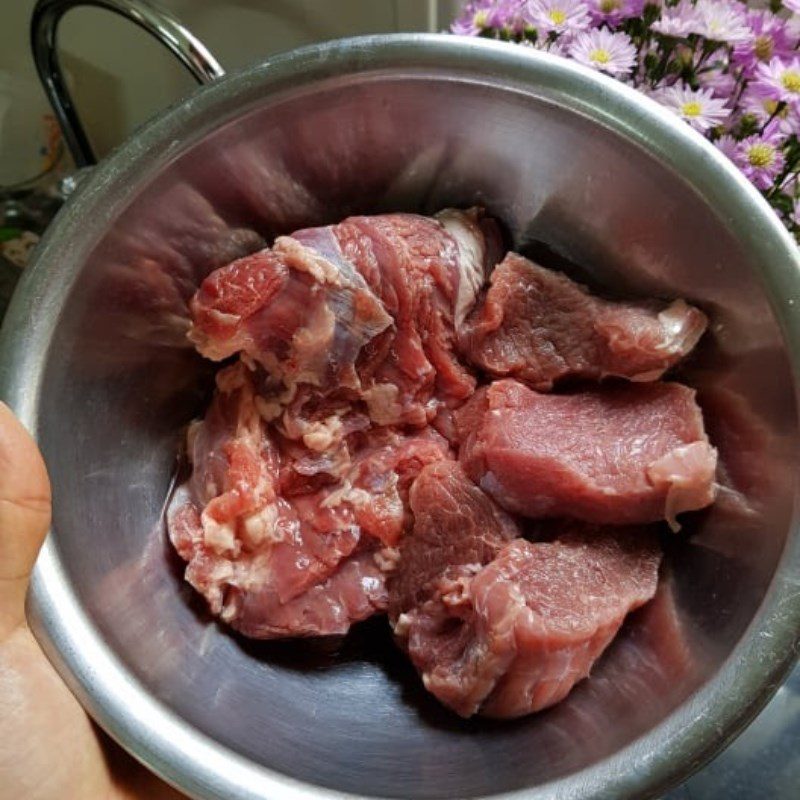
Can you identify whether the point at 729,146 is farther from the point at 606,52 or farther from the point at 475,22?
the point at 475,22

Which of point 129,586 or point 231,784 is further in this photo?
point 129,586

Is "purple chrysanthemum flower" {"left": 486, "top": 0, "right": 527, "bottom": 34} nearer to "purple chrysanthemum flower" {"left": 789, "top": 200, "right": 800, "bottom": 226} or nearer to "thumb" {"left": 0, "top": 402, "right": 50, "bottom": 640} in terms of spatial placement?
"purple chrysanthemum flower" {"left": 789, "top": 200, "right": 800, "bottom": 226}

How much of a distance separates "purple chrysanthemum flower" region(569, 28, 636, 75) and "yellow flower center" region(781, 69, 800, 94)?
0.91 ft

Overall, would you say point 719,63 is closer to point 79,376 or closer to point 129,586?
point 79,376

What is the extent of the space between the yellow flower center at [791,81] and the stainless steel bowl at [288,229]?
310 mm

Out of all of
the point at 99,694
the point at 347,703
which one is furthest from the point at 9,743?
the point at 347,703

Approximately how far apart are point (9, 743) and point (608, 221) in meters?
1.33

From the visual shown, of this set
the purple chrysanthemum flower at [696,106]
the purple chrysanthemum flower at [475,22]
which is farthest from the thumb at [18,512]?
the purple chrysanthemum flower at [696,106]

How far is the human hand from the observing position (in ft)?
3.79

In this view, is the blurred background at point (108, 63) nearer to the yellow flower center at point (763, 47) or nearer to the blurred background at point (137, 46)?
the blurred background at point (137, 46)

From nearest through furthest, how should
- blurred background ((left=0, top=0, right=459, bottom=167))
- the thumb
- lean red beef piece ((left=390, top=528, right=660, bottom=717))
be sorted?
the thumb, lean red beef piece ((left=390, top=528, right=660, bottom=717)), blurred background ((left=0, top=0, right=459, bottom=167))

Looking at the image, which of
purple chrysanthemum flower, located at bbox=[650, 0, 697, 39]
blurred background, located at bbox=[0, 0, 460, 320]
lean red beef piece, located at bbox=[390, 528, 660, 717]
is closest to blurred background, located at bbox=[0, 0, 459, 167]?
blurred background, located at bbox=[0, 0, 460, 320]

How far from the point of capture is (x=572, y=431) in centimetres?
150

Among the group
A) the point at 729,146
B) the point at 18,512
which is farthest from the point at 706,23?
the point at 18,512
